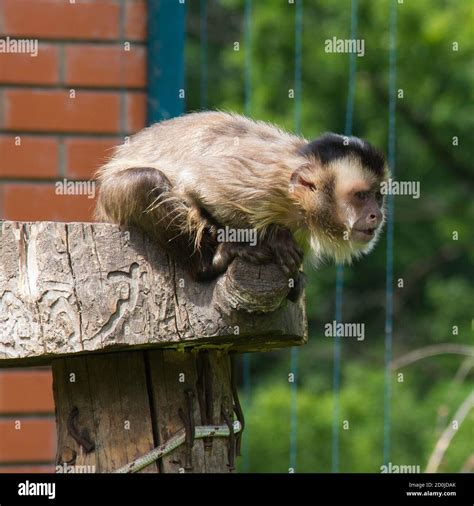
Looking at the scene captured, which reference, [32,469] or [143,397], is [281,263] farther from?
[32,469]

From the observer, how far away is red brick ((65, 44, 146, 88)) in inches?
249

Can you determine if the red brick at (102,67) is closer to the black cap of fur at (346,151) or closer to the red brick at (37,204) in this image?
the red brick at (37,204)

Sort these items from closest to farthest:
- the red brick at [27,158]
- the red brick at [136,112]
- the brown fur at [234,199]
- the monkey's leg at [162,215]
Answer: the monkey's leg at [162,215] → the brown fur at [234,199] → the red brick at [27,158] → the red brick at [136,112]

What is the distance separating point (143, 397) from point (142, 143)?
1341 mm

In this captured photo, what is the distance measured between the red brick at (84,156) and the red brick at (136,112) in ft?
0.33

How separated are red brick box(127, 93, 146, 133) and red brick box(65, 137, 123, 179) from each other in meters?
0.10

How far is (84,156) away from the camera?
6.28 m

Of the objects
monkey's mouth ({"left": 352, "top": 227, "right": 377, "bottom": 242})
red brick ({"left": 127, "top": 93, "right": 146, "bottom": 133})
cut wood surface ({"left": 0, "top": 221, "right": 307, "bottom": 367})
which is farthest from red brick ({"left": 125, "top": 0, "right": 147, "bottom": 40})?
cut wood surface ({"left": 0, "top": 221, "right": 307, "bottom": 367})

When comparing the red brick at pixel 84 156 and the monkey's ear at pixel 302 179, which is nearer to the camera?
the monkey's ear at pixel 302 179

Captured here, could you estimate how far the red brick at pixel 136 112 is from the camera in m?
6.32

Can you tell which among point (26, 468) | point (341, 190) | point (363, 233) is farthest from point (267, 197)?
point (26, 468)

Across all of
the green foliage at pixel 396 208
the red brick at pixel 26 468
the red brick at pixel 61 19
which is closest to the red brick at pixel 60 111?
the red brick at pixel 61 19

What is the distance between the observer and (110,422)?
450cm
